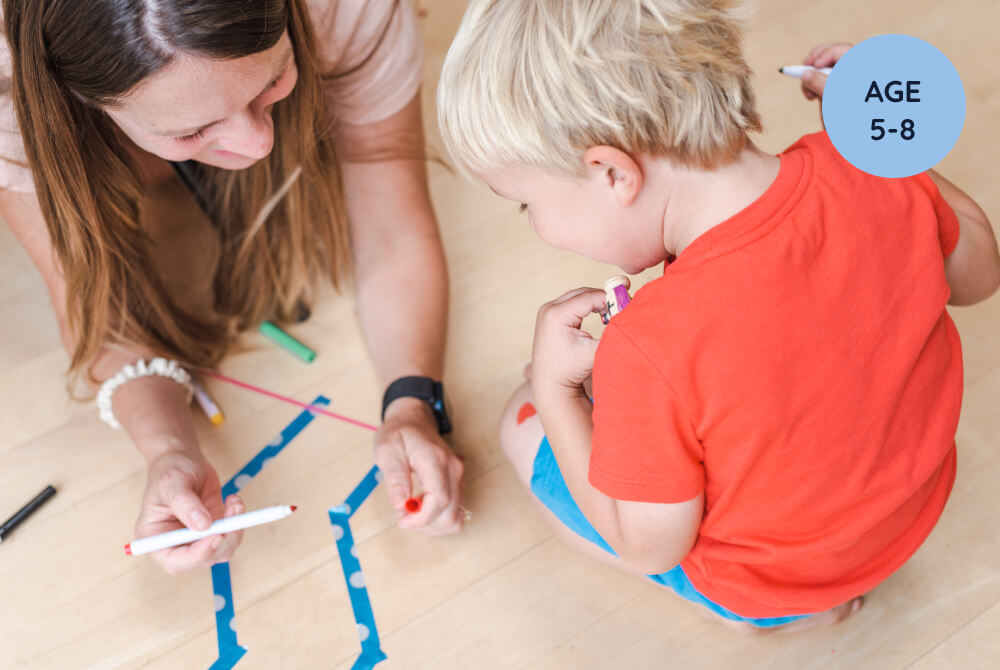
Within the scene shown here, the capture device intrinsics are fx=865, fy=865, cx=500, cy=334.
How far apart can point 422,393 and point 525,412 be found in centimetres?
13

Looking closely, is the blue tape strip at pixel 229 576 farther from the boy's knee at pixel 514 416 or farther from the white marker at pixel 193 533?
the boy's knee at pixel 514 416

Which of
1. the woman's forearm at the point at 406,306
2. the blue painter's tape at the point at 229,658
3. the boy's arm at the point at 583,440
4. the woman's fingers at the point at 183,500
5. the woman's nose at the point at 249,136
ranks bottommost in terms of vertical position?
the blue painter's tape at the point at 229,658

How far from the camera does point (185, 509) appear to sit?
875 millimetres

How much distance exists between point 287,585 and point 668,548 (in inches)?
18.7

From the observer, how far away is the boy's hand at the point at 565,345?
27.8 inches

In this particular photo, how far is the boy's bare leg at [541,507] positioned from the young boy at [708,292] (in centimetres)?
17

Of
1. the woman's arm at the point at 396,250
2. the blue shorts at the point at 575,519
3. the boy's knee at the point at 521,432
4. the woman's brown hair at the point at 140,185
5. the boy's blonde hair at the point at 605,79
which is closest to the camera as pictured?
the boy's blonde hair at the point at 605,79

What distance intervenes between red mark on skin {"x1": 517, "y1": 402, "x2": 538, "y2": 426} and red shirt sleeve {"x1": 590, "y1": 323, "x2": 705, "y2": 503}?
1.02ft

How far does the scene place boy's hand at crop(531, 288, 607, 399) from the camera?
71 cm

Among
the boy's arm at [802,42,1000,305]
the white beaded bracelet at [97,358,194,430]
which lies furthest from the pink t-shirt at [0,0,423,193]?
the boy's arm at [802,42,1000,305]

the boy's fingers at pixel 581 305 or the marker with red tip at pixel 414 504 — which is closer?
the boy's fingers at pixel 581 305

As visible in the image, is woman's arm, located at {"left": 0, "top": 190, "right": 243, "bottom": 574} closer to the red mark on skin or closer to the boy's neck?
the red mark on skin

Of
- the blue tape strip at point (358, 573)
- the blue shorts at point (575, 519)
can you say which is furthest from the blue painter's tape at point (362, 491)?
the blue shorts at point (575, 519)

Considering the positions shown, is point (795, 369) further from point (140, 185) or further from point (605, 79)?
point (140, 185)
